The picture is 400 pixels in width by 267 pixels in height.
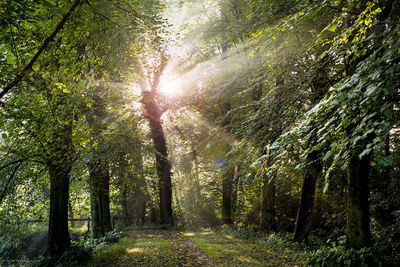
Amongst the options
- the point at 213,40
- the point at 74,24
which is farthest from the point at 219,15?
the point at 74,24

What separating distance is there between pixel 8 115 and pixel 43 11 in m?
2.44

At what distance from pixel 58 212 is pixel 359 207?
9143 mm

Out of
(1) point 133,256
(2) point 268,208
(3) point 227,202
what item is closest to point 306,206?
(2) point 268,208

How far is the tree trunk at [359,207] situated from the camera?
5.87 metres

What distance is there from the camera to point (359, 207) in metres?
5.91

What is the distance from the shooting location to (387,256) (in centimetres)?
609

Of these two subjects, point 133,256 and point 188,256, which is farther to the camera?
→ point 188,256

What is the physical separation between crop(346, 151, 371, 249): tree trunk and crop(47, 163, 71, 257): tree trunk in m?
8.35

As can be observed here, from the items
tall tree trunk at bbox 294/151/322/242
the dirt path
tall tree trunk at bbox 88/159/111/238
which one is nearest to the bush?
the dirt path

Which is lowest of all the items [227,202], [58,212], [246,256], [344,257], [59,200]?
[246,256]

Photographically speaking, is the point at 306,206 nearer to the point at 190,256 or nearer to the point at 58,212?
the point at 190,256

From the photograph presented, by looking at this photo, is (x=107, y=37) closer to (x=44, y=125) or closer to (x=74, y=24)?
(x=74, y=24)

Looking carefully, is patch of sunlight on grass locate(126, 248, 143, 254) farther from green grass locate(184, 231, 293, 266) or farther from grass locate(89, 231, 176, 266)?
green grass locate(184, 231, 293, 266)

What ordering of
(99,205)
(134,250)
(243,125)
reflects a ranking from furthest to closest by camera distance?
(99,205) → (134,250) → (243,125)
